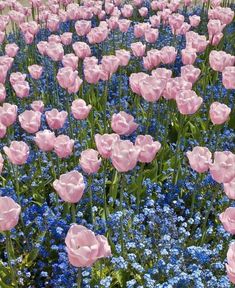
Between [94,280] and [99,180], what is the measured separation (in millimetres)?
928

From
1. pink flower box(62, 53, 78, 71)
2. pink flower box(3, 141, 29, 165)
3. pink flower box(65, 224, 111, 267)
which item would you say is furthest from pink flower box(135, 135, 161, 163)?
pink flower box(62, 53, 78, 71)

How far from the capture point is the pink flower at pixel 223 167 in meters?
2.58

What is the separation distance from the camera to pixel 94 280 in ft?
9.21

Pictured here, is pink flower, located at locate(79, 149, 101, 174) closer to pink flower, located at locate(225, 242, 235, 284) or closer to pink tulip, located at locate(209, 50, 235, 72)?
pink flower, located at locate(225, 242, 235, 284)

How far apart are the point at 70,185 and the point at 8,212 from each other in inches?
12.8

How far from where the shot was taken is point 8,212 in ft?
7.27

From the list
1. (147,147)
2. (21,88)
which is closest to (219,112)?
(147,147)

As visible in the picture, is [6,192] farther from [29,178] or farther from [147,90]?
[147,90]

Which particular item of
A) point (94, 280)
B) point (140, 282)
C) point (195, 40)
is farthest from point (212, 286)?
point (195, 40)

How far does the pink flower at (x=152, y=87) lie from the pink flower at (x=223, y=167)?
814mm

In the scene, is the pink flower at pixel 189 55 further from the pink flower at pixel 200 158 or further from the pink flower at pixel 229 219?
the pink flower at pixel 229 219

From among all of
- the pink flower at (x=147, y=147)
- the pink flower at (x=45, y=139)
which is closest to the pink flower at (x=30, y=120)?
the pink flower at (x=45, y=139)

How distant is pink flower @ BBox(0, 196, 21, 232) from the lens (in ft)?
7.30

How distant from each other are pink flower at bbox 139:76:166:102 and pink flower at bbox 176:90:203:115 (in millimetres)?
123
